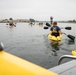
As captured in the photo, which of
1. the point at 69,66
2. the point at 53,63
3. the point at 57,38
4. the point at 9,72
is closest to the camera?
the point at 9,72

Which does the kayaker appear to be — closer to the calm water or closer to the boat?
the calm water

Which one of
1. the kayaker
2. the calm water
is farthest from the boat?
the kayaker

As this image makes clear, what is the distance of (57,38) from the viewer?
51.9 ft

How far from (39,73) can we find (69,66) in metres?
1.82

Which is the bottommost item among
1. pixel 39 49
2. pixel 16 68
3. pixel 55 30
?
pixel 39 49

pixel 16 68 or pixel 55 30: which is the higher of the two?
pixel 16 68

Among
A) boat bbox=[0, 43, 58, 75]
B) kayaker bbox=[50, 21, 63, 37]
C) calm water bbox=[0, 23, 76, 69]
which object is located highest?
boat bbox=[0, 43, 58, 75]

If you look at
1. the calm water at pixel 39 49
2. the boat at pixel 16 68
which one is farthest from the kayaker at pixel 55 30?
the boat at pixel 16 68

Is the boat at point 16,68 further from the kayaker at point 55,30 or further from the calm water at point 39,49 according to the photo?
the kayaker at point 55,30

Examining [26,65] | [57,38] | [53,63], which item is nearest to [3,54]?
[26,65]

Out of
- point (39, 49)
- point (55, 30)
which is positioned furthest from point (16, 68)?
point (55, 30)

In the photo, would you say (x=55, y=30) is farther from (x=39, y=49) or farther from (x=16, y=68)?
(x=16, y=68)

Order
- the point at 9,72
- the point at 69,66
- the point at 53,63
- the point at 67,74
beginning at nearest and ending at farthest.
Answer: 1. the point at 9,72
2. the point at 67,74
3. the point at 69,66
4. the point at 53,63

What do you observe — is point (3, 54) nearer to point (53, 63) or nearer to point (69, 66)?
point (69, 66)
